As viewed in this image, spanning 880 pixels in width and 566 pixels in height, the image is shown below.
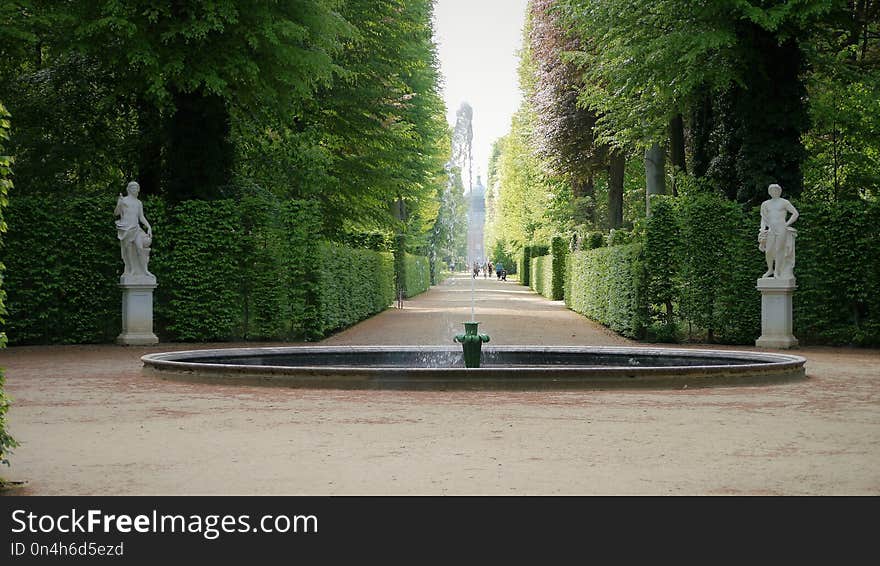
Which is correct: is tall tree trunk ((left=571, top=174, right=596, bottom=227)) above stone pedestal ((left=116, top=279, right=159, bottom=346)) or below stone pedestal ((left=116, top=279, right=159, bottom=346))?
above

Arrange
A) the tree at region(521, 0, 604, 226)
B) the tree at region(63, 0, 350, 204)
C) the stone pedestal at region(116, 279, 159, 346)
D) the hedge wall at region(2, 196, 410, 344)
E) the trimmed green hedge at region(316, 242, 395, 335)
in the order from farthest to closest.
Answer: the tree at region(521, 0, 604, 226)
the trimmed green hedge at region(316, 242, 395, 335)
the tree at region(63, 0, 350, 204)
the hedge wall at region(2, 196, 410, 344)
the stone pedestal at region(116, 279, 159, 346)

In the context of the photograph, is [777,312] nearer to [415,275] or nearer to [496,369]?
[496,369]

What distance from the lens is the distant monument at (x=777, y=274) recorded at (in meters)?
19.7

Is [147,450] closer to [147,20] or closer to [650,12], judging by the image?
[147,20]

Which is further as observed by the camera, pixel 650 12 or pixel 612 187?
pixel 612 187

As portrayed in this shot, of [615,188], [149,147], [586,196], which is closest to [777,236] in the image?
[149,147]

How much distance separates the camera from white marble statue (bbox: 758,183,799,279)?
64.4ft

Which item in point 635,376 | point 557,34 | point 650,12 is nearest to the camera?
point 635,376

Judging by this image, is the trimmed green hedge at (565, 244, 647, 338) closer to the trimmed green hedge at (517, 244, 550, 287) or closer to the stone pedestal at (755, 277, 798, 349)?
the stone pedestal at (755, 277, 798, 349)

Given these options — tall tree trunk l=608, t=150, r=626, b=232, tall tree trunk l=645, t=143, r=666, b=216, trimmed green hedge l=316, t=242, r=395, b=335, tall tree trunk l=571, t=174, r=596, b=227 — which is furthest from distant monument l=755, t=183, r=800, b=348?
tall tree trunk l=571, t=174, r=596, b=227

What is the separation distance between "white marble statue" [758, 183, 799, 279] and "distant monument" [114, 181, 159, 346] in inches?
447

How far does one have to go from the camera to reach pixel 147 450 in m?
7.66
